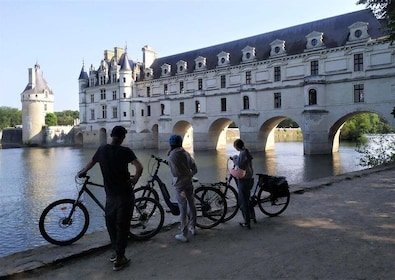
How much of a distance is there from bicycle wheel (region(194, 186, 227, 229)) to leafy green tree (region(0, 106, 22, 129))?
97.1 metres

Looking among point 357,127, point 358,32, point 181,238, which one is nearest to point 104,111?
point 358,32

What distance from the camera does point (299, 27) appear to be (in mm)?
35500

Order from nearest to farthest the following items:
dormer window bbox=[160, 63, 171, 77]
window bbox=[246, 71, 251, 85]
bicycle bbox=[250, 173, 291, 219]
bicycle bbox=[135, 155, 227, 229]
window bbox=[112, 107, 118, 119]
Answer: bicycle bbox=[135, 155, 227, 229] → bicycle bbox=[250, 173, 291, 219] → window bbox=[246, 71, 251, 85] → dormer window bbox=[160, 63, 171, 77] → window bbox=[112, 107, 118, 119]

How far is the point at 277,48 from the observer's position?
34844 mm

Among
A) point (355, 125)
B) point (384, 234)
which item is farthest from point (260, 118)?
point (384, 234)

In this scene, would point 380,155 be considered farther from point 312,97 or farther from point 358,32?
point 358,32

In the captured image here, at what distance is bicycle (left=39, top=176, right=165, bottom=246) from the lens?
4.98m

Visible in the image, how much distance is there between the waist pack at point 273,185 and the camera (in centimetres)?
625

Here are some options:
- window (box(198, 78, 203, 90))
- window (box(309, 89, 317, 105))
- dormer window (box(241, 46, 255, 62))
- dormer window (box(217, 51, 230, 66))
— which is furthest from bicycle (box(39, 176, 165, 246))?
window (box(198, 78, 203, 90))

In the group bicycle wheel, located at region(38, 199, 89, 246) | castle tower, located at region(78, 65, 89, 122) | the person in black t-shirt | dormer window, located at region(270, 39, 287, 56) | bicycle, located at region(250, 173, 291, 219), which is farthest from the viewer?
castle tower, located at region(78, 65, 89, 122)

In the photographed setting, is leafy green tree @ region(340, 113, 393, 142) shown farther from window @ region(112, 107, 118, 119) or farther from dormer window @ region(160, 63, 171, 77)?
window @ region(112, 107, 118, 119)

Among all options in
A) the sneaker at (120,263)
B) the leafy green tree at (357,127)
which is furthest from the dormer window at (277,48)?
the sneaker at (120,263)

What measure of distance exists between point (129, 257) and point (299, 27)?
35231 millimetres

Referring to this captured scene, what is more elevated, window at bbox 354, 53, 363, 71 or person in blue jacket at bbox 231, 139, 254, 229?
window at bbox 354, 53, 363, 71
